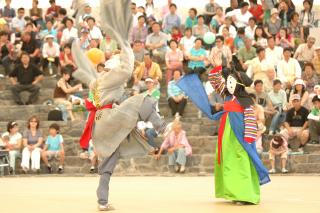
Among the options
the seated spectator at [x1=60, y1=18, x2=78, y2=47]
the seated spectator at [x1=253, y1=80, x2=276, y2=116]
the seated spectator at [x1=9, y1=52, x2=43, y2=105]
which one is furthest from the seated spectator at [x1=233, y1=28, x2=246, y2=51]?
the seated spectator at [x1=9, y1=52, x2=43, y2=105]

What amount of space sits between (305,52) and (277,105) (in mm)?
3115

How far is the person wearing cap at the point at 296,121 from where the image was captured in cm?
1909

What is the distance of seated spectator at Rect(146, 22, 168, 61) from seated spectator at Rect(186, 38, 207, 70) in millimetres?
1042

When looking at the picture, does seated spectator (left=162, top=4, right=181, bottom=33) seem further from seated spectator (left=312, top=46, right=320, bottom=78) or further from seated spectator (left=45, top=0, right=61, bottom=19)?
seated spectator (left=312, top=46, right=320, bottom=78)

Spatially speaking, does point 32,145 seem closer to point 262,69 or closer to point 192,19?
point 262,69

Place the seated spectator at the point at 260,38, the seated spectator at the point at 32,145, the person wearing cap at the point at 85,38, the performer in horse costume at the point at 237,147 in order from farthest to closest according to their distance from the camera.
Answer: the seated spectator at the point at 260,38
the person wearing cap at the point at 85,38
the seated spectator at the point at 32,145
the performer in horse costume at the point at 237,147

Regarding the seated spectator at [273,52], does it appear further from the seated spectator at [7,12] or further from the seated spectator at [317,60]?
the seated spectator at [7,12]

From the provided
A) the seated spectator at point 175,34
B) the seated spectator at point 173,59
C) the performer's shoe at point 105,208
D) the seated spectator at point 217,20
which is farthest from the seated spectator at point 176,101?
the performer's shoe at point 105,208

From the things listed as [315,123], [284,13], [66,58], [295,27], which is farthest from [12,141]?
[284,13]

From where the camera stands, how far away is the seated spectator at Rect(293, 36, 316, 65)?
883 inches

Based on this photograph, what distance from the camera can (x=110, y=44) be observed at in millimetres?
22500

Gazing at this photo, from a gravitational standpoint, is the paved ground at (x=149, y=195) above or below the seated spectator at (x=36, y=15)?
below

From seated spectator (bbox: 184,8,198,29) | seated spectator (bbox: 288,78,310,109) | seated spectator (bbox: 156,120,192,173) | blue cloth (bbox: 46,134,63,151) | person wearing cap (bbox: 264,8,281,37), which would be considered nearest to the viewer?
seated spectator (bbox: 156,120,192,173)

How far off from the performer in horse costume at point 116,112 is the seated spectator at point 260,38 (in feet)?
37.0
